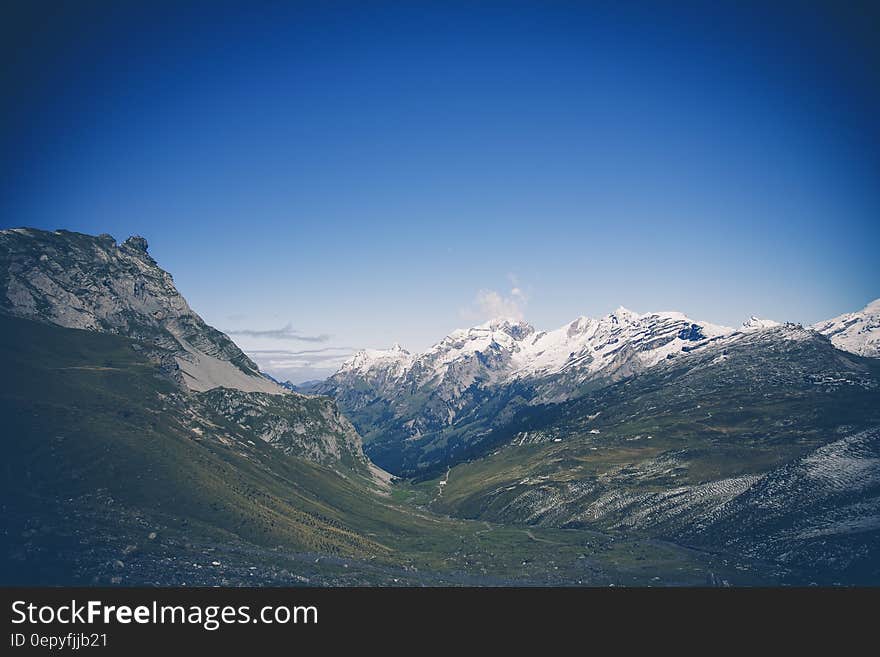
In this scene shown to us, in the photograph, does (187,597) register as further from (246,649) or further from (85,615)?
(246,649)

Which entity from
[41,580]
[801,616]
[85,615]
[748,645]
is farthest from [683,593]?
[41,580]

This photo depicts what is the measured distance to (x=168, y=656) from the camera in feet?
83.8

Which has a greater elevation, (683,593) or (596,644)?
(683,593)

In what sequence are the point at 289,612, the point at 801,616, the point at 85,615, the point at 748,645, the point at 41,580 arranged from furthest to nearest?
1. the point at 41,580
2. the point at 85,615
3. the point at 289,612
4. the point at 801,616
5. the point at 748,645

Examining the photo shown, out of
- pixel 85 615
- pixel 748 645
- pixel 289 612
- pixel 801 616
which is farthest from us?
pixel 85 615

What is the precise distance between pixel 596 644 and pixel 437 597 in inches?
306

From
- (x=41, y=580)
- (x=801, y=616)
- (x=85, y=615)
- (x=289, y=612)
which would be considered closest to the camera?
(x=801, y=616)

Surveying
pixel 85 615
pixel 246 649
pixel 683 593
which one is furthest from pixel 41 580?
pixel 683 593

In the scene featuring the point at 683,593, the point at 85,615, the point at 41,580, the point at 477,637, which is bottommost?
the point at 41,580

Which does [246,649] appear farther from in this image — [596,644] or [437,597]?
[596,644]

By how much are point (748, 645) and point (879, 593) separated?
905 cm

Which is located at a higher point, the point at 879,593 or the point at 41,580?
the point at 879,593

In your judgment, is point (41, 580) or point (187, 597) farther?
point (41, 580)

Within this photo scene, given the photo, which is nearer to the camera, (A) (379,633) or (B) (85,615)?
(A) (379,633)
